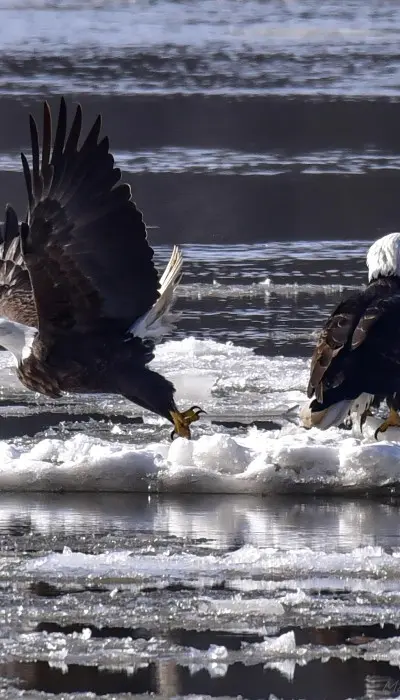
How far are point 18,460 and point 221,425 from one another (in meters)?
1.04

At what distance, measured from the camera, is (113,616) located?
443 centimetres

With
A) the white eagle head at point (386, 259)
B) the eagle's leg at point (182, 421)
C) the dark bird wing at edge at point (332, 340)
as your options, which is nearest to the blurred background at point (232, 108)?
the white eagle head at point (386, 259)

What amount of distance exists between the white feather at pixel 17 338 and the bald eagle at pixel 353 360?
1.04 metres

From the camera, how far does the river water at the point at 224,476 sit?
415 cm

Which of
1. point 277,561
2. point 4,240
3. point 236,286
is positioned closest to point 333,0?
point 236,286

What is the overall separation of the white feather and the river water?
0.32 meters

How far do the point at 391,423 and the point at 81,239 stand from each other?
1349 mm

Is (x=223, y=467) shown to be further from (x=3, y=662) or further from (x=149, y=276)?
(x=3, y=662)

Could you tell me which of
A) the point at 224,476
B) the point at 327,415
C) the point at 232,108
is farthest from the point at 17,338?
the point at 232,108

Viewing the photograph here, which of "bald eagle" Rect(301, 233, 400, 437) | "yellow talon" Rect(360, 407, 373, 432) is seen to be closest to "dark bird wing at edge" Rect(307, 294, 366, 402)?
"bald eagle" Rect(301, 233, 400, 437)

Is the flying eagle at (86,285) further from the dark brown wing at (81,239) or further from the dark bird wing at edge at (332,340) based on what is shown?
the dark bird wing at edge at (332,340)

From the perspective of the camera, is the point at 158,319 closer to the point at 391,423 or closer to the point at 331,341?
the point at 331,341

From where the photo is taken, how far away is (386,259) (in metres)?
6.85

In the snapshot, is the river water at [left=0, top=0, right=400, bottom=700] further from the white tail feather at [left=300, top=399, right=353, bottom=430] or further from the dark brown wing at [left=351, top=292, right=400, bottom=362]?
the dark brown wing at [left=351, top=292, right=400, bottom=362]
